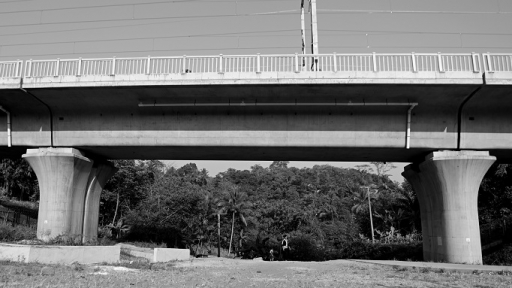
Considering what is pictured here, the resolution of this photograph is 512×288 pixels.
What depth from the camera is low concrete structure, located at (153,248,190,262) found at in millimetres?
19625

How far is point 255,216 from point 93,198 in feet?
125

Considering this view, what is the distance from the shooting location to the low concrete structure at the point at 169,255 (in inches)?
773

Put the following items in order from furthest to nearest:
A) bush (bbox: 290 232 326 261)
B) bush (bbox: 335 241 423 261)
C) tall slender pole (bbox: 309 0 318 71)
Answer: bush (bbox: 290 232 326 261) < bush (bbox: 335 241 423 261) < tall slender pole (bbox: 309 0 318 71)

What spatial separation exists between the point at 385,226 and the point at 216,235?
73.4ft

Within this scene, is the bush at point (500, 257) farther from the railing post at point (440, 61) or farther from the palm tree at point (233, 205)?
the palm tree at point (233, 205)

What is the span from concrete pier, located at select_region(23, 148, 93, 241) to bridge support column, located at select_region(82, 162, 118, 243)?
1559 mm

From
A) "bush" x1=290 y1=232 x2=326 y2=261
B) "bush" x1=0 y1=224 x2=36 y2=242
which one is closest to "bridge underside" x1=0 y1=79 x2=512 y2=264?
"bush" x1=0 y1=224 x2=36 y2=242

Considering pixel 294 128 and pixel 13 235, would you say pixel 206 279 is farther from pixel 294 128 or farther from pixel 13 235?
pixel 13 235

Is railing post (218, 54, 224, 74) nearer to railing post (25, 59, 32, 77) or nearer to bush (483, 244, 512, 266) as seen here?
railing post (25, 59, 32, 77)

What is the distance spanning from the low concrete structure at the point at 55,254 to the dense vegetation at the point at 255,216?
63.7ft

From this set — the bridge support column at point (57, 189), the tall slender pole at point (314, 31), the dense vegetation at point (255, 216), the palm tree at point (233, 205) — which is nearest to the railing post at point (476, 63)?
the tall slender pole at point (314, 31)

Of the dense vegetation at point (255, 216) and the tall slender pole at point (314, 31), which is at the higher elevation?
the tall slender pole at point (314, 31)

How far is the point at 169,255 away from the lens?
2064cm

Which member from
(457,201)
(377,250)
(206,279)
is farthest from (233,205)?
(206,279)
